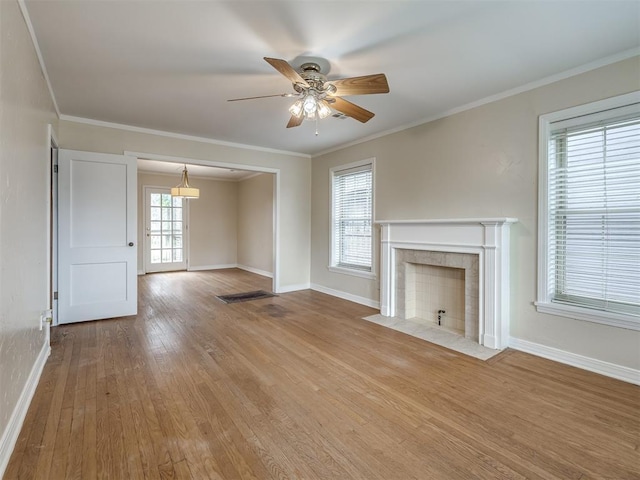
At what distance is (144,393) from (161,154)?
344 cm

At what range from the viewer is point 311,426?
77.1 inches

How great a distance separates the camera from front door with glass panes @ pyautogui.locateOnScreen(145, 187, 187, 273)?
26.6 ft

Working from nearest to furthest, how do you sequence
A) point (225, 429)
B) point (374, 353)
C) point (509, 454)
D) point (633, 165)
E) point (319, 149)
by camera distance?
point (509, 454)
point (225, 429)
point (633, 165)
point (374, 353)
point (319, 149)

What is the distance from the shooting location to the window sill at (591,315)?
A: 2.49m

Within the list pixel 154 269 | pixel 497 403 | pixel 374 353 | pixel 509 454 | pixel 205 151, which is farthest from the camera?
pixel 154 269

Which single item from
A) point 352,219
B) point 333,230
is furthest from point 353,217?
point 333,230

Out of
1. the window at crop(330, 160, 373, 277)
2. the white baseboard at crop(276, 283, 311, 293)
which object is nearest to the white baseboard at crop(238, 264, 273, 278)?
the white baseboard at crop(276, 283, 311, 293)

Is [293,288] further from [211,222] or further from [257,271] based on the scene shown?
[211,222]

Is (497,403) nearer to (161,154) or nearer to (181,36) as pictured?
(181,36)

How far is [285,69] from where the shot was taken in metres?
2.20

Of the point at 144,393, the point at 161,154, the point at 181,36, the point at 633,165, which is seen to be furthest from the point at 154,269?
the point at 633,165

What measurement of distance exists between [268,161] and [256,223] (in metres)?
3.01

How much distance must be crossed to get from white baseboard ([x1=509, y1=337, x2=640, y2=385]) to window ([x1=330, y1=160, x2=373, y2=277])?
2.20m

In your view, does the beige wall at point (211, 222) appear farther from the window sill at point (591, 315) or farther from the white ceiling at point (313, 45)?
the window sill at point (591, 315)
